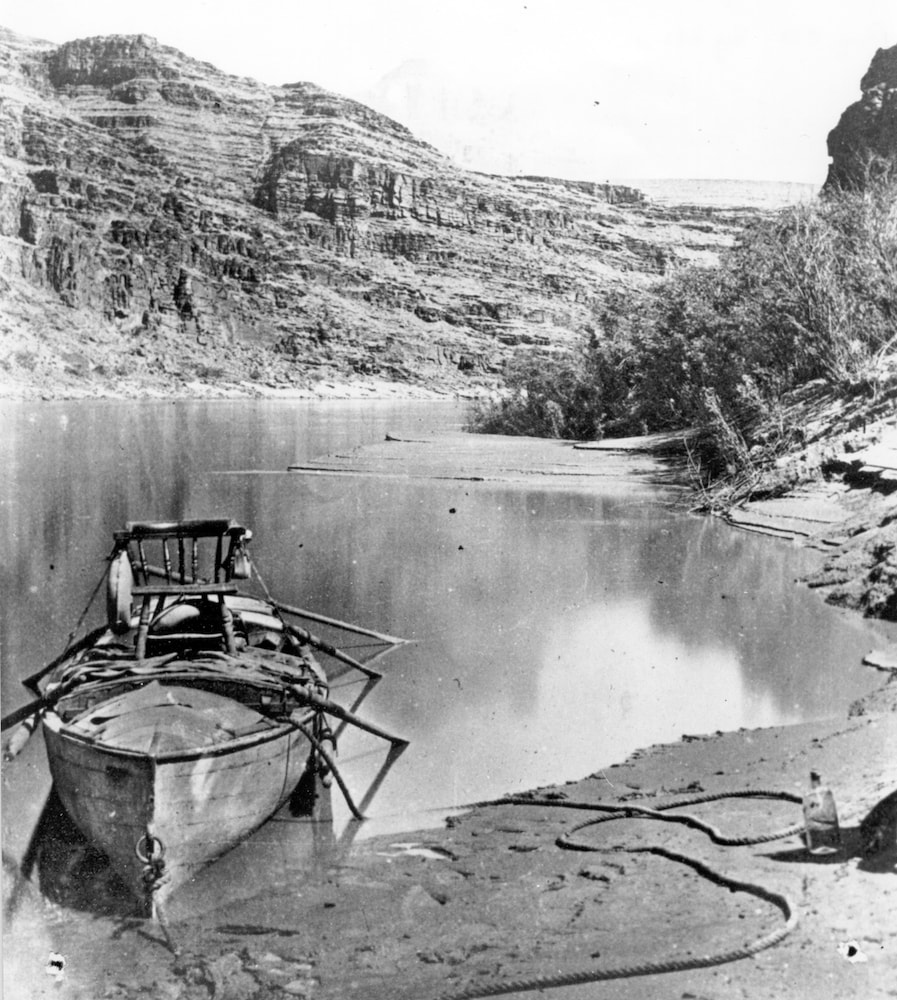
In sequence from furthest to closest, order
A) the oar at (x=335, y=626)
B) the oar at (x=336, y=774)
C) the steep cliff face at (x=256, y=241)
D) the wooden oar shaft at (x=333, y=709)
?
the steep cliff face at (x=256, y=241)
the oar at (x=335, y=626)
the wooden oar shaft at (x=333, y=709)
the oar at (x=336, y=774)

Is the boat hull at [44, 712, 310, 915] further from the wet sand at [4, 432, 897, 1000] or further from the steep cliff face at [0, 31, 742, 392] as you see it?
the steep cliff face at [0, 31, 742, 392]

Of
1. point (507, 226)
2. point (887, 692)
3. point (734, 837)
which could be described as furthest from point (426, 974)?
point (507, 226)

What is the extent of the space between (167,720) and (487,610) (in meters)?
7.27

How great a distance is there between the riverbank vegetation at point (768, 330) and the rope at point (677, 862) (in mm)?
16466

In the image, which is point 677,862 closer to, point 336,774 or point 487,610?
point 336,774

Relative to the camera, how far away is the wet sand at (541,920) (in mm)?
4844

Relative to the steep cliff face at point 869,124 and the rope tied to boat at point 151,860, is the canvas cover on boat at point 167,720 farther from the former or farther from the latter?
the steep cliff face at point 869,124

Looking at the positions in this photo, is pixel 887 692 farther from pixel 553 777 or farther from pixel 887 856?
pixel 887 856

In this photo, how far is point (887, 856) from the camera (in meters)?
5.32

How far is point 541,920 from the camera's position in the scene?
5535mm

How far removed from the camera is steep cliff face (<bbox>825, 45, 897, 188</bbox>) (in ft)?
146

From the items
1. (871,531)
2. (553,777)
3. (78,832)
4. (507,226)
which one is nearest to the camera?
(78,832)

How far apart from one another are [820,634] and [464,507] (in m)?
11.7

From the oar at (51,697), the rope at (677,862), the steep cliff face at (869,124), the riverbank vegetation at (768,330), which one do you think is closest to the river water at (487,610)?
the oar at (51,697)
